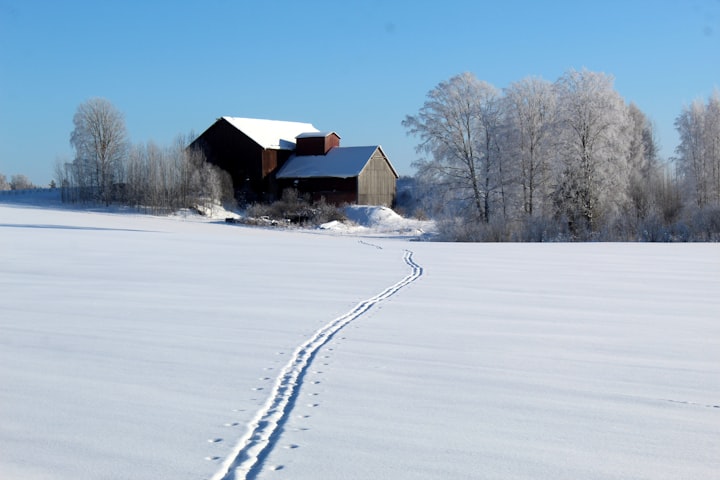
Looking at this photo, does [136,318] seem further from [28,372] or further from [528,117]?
[528,117]

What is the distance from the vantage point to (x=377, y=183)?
5400 centimetres

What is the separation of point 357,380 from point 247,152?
165ft

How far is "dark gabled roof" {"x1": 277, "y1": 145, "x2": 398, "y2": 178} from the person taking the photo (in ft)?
171

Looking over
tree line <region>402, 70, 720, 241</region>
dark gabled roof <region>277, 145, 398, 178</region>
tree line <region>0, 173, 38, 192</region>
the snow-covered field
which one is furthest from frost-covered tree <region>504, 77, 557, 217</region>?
tree line <region>0, 173, 38, 192</region>

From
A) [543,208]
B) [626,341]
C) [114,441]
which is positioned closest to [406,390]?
[114,441]

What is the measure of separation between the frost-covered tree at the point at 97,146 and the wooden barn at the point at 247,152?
20.6 ft

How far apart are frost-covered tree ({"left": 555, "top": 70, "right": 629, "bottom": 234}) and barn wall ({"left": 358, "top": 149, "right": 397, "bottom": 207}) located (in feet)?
68.2

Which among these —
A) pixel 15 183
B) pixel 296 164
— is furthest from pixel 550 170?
pixel 15 183

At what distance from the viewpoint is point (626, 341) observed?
7051mm

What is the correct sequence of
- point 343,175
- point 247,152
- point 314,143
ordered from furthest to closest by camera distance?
point 314,143 → point 247,152 → point 343,175

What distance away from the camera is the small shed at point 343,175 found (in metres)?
52.0

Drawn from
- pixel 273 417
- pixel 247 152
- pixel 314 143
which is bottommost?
pixel 273 417

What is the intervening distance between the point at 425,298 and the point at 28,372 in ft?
19.9

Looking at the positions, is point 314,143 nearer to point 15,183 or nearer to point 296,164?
point 296,164
